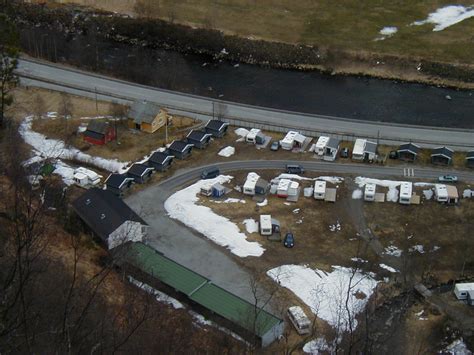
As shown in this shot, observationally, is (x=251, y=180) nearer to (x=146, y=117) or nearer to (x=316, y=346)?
(x=146, y=117)

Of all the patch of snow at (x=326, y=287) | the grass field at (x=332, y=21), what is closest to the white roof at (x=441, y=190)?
the patch of snow at (x=326, y=287)

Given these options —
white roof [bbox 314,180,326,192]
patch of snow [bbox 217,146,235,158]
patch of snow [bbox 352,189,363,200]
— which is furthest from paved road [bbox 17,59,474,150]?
white roof [bbox 314,180,326,192]

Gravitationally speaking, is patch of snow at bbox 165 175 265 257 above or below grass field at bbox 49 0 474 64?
below

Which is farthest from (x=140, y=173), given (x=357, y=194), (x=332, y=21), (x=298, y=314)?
(x=332, y=21)

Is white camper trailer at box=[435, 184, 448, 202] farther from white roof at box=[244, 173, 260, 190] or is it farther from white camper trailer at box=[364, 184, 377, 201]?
white roof at box=[244, 173, 260, 190]

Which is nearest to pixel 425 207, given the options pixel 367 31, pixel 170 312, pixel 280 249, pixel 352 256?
pixel 352 256

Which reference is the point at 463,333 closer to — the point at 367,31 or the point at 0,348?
the point at 0,348
